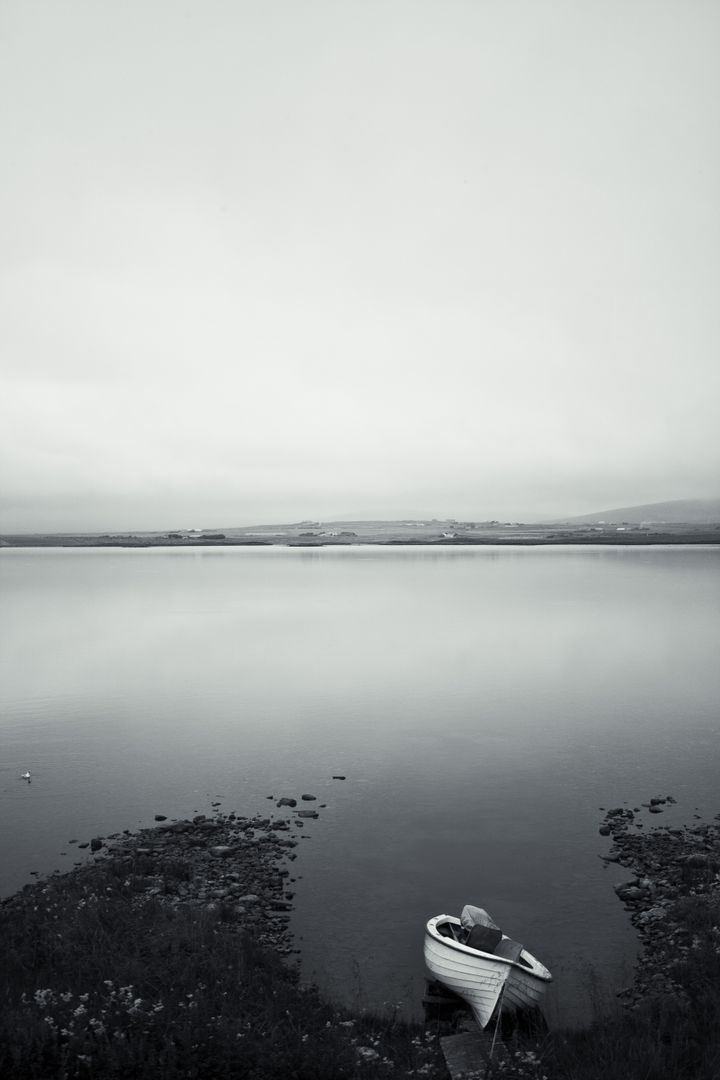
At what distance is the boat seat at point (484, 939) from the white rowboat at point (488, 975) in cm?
7

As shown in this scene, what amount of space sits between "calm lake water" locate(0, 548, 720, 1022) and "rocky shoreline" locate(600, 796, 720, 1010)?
0.40 m

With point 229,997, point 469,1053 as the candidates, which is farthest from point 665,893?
point 229,997

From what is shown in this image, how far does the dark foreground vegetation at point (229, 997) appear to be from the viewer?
28.5 feet

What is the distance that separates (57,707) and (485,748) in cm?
1852

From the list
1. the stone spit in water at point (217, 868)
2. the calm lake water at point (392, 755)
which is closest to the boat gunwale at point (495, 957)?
the calm lake water at point (392, 755)

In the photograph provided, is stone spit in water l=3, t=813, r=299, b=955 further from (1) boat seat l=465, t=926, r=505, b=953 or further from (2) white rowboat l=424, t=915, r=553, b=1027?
(1) boat seat l=465, t=926, r=505, b=953

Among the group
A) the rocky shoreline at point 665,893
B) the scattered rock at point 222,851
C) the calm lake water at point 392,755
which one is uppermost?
the scattered rock at point 222,851

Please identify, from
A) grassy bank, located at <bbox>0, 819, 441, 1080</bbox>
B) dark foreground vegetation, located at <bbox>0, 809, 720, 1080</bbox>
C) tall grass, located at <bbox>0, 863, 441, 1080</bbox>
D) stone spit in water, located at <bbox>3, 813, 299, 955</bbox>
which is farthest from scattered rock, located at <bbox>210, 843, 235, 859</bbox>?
tall grass, located at <bbox>0, 863, 441, 1080</bbox>

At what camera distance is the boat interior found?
1066 centimetres

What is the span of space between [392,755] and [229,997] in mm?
13474

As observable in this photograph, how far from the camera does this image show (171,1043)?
8758 millimetres

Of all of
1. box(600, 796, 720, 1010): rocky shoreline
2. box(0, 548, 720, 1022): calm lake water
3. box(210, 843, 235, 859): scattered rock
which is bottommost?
Answer: box(0, 548, 720, 1022): calm lake water

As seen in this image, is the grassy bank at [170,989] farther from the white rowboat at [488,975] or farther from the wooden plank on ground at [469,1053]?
the white rowboat at [488,975]

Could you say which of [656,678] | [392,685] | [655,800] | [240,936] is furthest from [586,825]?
[656,678]
